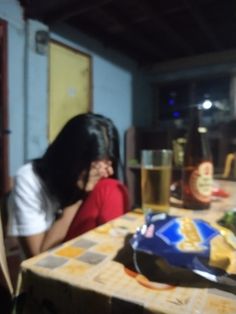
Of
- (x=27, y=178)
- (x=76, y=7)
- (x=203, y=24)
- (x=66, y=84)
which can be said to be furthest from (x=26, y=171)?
(x=203, y=24)

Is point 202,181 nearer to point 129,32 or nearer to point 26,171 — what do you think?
point 26,171

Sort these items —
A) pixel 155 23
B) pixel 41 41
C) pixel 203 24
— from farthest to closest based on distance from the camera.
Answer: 1. pixel 155 23
2. pixel 203 24
3. pixel 41 41

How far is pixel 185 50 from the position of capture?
2768mm

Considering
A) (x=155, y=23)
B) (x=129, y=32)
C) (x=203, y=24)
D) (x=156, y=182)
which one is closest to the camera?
(x=156, y=182)

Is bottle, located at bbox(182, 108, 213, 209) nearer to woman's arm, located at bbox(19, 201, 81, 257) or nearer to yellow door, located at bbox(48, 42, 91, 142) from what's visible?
woman's arm, located at bbox(19, 201, 81, 257)

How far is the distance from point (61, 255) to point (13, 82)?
1.59 meters

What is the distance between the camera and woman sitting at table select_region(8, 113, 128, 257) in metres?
0.69

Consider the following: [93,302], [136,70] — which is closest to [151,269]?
[93,302]

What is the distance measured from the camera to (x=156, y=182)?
548 millimetres

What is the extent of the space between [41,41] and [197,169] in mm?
1674

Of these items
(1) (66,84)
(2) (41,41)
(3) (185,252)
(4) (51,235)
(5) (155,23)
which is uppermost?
(5) (155,23)

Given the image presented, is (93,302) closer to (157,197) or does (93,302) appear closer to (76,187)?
(157,197)

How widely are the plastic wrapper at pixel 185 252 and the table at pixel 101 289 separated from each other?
0.05ft

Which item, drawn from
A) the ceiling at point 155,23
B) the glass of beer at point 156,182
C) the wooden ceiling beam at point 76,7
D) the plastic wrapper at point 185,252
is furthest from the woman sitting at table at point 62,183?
the wooden ceiling beam at point 76,7
